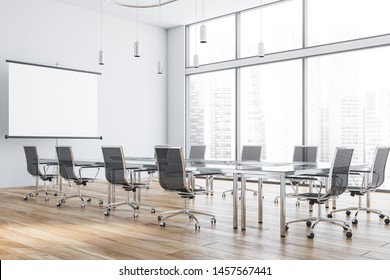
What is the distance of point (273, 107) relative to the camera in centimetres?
1045

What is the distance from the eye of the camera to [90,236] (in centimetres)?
456

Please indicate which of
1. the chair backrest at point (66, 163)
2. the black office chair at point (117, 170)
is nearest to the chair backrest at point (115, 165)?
the black office chair at point (117, 170)

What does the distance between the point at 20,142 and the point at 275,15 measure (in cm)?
638

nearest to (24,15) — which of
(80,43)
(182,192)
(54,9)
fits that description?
(54,9)

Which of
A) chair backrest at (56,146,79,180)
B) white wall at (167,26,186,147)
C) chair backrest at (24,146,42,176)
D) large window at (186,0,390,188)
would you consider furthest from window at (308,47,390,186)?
chair backrest at (24,146,42,176)

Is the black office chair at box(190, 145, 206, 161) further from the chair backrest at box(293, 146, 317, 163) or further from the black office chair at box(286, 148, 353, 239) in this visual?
the black office chair at box(286, 148, 353, 239)

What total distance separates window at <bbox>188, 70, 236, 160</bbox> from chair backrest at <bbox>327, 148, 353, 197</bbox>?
6.48 metres

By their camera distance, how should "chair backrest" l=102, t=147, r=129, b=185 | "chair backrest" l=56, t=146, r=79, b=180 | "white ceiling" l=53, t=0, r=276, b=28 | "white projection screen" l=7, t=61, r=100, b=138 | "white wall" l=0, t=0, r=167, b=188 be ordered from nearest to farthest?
"chair backrest" l=102, t=147, r=129, b=185 → "chair backrest" l=56, t=146, r=79, b=180 → "white projection screen" l=7, t=61, r=100, b=138 → "white wall" l=0, t=0, r=167, b=188 → "white ceiling" l=53, t=0, r=276, b=28

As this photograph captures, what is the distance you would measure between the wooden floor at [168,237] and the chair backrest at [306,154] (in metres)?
0.77

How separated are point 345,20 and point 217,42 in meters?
3.46

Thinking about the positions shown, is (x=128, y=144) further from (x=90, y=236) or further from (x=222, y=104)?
(x=90, y=236)

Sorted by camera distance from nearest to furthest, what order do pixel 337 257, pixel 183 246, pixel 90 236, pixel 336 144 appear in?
pixel 337 257 → pixel 183 246 → pixel 90 236 → pixel 336 144

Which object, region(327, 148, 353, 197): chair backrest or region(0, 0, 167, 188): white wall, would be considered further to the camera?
region(0, 0, 167, 188): white wall

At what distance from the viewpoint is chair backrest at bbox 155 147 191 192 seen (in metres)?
4.89
